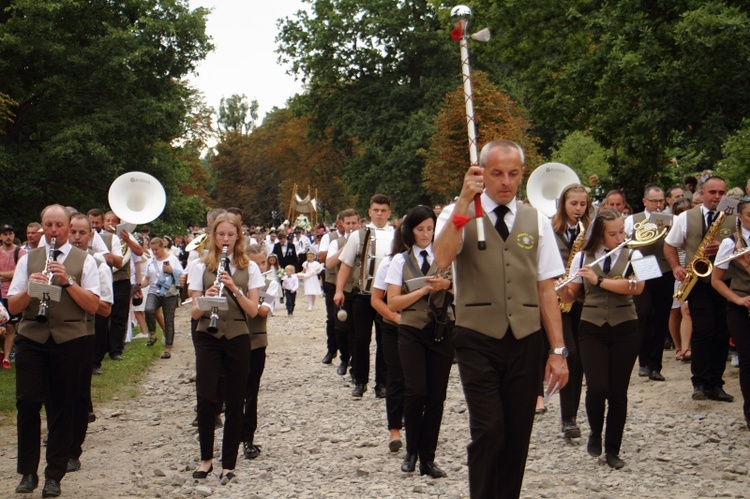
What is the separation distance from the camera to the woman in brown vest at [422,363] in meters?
7.71

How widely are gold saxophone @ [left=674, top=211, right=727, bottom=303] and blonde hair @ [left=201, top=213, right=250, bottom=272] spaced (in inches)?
195

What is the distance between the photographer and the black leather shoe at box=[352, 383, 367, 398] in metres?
11.9

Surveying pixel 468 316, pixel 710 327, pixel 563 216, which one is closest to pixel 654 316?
pixel 710 327

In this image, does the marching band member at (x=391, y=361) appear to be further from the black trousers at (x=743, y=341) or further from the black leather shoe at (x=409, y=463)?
the black trousers at (x=743, y=341)

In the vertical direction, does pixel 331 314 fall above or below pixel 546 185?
below

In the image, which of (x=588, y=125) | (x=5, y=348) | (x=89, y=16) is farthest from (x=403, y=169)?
(x=5, y=348)

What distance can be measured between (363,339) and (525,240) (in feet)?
21.9

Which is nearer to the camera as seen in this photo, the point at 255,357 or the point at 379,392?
the point at 255,357

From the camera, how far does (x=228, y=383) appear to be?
7.87 m

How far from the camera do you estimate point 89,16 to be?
32.7 metres

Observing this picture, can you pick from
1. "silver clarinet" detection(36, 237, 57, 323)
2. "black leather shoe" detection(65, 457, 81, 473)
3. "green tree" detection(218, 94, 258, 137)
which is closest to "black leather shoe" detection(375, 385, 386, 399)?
"black leather shoe" detection(65, 457, 81, 473)

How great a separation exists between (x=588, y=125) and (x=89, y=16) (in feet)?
58.3

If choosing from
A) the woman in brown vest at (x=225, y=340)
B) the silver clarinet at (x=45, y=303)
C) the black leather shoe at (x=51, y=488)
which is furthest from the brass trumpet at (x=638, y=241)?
the black leather shoe at (x=51, y=488)

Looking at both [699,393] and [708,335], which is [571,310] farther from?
[699,393]
